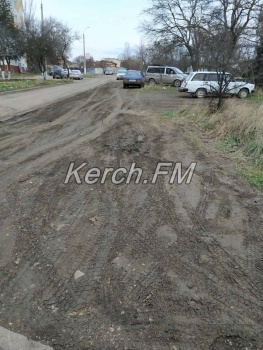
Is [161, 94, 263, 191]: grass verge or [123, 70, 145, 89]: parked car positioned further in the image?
[123, 70, 145, 89]: parked car

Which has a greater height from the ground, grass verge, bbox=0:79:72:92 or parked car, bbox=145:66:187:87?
parked car, bbox=145:66:187:87

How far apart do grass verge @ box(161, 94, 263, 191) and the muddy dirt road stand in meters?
0.45

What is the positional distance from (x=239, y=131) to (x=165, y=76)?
2246cm

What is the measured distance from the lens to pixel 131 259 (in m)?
3.20

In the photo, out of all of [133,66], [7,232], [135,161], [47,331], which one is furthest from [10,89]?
[133,66]

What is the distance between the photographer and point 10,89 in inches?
873

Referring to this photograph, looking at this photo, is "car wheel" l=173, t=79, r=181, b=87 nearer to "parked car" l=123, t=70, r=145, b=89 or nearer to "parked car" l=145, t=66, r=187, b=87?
"parked car" l=145, t=66, r=187, b=87

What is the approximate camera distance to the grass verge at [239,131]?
6.10 m

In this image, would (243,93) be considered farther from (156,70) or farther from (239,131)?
(239,131)

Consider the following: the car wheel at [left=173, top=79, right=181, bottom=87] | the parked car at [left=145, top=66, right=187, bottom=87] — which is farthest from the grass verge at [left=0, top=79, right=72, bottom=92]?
the car wheel at [left=173, top=79, right=181, bottom=87]

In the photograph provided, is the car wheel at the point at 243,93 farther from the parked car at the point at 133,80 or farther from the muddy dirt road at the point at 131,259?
the muddy dirt road at the point at 131,259

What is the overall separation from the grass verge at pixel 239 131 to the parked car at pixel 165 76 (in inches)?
715

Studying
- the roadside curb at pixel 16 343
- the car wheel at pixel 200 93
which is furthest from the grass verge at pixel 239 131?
the car wheel at pixel 200 93

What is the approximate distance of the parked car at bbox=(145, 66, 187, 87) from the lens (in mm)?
29047
